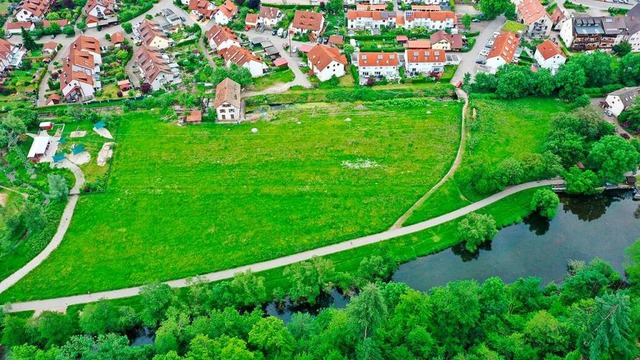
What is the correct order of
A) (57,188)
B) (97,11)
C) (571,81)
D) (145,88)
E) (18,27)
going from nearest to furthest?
(57,188), (571,81), (145,88), (18,27), (97,11)

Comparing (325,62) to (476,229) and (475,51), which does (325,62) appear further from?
(476,229)

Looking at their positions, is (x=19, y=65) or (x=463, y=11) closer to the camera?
(x=19, y=65)

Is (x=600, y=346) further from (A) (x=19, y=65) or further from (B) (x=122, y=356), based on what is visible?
(A) (x=19, y=65)

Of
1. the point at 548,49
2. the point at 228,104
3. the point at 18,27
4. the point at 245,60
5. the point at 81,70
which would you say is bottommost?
→ the point at 228,104

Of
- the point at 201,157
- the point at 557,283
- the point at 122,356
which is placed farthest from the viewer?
the point at 201,157

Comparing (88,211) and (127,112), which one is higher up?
(127,112)

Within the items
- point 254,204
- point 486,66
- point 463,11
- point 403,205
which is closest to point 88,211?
point 254,204

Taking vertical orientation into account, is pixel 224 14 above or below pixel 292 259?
above

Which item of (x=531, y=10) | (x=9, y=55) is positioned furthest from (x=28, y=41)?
(x=531, y=10)

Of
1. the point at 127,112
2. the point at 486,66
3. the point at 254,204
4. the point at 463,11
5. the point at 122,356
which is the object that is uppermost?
the point at 463,11
